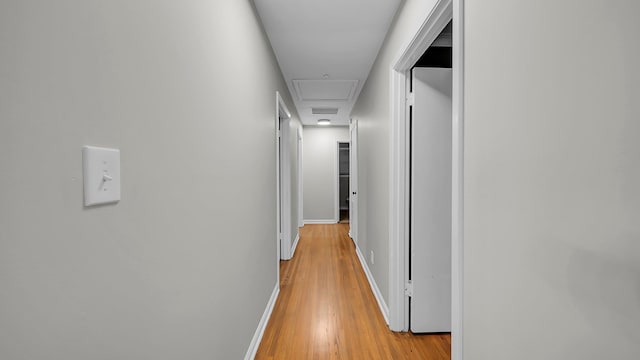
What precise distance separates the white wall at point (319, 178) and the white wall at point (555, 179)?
611 centimetres

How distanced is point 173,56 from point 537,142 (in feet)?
3.58

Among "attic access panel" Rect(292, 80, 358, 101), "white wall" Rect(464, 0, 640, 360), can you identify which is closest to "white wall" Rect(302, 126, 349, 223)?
"attic access panel" Rect(292, 80, 358, 101)

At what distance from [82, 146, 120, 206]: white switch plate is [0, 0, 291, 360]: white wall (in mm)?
19

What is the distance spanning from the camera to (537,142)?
79cm

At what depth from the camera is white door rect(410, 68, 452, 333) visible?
2232mm

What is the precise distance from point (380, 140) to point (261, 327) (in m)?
1.84

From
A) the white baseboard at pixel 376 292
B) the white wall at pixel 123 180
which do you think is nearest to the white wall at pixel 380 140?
the white baseboard at pixel 376 292

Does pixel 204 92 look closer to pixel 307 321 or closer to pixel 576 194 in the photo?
pixel 576 194

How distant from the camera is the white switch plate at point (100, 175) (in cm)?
60

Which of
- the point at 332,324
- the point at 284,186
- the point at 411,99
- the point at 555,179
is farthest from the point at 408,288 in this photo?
the point at 284,186

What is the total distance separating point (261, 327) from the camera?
2.27 metres

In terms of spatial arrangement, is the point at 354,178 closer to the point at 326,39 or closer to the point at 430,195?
the point at 326,39

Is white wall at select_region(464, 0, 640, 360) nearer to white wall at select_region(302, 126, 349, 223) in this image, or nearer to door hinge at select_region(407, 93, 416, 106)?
door hinge at select_region(407, 93, 416, 106)

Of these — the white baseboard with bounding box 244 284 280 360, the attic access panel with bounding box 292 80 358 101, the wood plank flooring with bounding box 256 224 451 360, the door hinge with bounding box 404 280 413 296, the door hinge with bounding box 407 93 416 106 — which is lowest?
the wood plank flooring with bounding box 256 224 451 360
